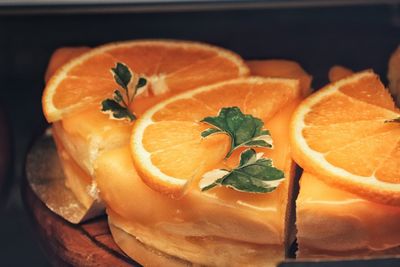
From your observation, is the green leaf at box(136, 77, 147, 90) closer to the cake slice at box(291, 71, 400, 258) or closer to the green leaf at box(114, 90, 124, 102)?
the green leaf at box(114, 90, 124, 102)

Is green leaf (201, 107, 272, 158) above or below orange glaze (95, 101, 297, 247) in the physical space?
above

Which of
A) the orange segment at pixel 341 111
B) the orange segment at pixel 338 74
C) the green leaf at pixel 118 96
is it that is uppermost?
the green leaf at pixel 118 96

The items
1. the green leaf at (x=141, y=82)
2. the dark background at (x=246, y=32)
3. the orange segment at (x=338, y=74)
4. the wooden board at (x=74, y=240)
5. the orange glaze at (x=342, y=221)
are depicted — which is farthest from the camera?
the dark background at (x=246, y=32)


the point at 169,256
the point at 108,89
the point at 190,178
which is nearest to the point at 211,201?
the point at 190,178

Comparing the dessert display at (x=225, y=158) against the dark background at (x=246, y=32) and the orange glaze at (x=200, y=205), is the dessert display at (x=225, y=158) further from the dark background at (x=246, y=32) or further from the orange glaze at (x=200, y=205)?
the dark background at (x=246, y=32)

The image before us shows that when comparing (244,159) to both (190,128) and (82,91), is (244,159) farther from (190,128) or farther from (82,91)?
(82,91)

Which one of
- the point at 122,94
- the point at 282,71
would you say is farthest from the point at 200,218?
the point at 282,71

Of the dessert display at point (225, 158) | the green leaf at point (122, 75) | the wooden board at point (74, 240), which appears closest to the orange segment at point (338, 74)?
the dessert display at point (225, 158)

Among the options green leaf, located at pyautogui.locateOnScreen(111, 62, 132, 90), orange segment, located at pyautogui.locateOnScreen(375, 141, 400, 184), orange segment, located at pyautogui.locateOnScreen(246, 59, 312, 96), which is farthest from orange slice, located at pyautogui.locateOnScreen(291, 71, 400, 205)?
green leaf, located at pyautogui.locateOnScreen(111, 62, 132, 90)
